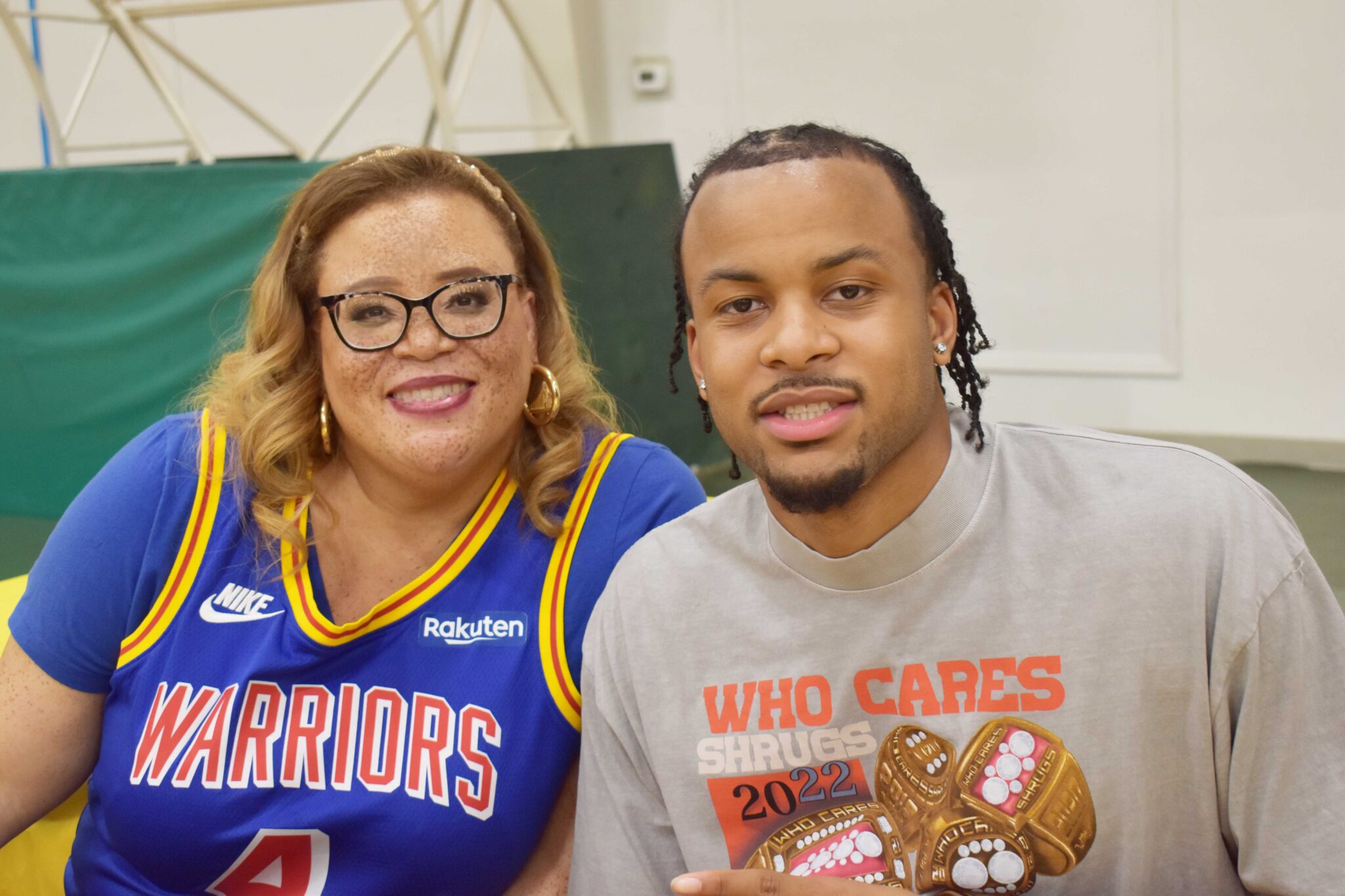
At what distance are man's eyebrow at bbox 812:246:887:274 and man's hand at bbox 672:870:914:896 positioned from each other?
1.81 ft

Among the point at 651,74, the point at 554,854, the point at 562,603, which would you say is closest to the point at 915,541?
the point at 562,603

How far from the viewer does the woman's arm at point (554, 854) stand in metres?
1.47

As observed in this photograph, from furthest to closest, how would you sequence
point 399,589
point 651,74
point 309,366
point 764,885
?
point 651,74
point 309,366
point 399,589
point 764,885

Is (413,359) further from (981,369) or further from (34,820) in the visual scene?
(981,369)

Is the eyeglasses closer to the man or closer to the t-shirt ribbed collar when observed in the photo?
the man

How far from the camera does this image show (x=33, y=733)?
1.51m

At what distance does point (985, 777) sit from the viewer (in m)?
1.10

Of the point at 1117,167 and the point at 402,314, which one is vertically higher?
the point at 1117,167

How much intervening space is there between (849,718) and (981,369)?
3.93 metres

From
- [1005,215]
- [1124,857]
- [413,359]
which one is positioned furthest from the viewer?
[1005,215]

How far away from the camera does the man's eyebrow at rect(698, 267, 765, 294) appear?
1156 millimetres

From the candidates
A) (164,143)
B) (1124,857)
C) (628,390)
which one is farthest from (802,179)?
(164,143)

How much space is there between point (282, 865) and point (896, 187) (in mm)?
1033

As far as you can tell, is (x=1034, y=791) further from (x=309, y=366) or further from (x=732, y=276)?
(x=309, y=366)
